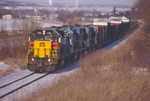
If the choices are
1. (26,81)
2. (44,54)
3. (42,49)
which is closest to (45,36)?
(42,49)

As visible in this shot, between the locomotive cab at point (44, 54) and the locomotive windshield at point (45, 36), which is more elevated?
the locomotive windshield at point (45, 36)

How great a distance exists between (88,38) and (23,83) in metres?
10.7

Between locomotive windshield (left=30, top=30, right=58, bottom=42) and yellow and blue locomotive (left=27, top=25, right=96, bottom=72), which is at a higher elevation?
locomotive windshield (left=30, top=30, right=58, bottom=42)

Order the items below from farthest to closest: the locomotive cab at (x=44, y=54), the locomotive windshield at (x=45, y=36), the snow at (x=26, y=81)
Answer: the locomotive windshield at (x=45, y=36) < the locomotive cab at (x=44, y=54) < the snow at (x=26, y=81)

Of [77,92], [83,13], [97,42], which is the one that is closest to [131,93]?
[77,92]

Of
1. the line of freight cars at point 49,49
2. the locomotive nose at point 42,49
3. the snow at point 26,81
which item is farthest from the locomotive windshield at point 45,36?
the snow at point 26,81

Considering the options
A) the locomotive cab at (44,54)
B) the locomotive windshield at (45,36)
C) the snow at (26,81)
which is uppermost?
the locomotive windshield at (45,36)

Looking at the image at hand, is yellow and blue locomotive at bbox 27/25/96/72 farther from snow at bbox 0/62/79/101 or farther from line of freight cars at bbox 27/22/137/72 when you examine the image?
snow at bbox 0/62/79/101

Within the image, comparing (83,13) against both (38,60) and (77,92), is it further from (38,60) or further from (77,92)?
(77,92)

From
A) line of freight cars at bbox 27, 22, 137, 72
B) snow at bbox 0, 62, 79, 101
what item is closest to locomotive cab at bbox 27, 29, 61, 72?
line of freight cars at bbox 27, 22, 137, 72

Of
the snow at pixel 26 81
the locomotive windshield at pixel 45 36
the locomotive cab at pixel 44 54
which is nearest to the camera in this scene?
the snow at pixel 26 81

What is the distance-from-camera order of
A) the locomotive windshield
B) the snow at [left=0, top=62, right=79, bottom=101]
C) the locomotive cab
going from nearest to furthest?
the snow at [left=0, top=62, right=79, bottom=101], the locomotive cab, the locomotive windshield

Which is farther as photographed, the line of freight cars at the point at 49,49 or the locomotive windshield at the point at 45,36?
the locomotive windshield at the point at 45,36

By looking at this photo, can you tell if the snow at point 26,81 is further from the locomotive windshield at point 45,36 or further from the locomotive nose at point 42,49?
the locomotive windshield at point 45,36
